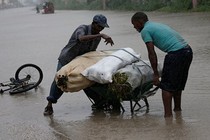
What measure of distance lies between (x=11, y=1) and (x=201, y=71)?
171408 millimetres

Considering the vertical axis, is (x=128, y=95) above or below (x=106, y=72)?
below

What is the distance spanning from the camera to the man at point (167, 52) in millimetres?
6203

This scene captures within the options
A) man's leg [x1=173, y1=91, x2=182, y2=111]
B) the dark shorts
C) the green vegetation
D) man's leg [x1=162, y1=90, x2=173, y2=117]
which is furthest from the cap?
the green vegetation

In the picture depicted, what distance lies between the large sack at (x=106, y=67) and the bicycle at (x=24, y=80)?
3057 millimetres

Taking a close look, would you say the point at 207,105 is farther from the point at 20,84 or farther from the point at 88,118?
the point at 20,84

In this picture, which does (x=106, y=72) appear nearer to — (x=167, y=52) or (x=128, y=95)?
(x=128, y=95)

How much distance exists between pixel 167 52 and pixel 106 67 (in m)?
0.83

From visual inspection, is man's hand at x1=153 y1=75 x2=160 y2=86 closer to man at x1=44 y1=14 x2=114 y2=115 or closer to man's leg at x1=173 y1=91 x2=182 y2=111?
man's leg at x1=173 y1=91 x2=182 y2=111

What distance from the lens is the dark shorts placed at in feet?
20.5

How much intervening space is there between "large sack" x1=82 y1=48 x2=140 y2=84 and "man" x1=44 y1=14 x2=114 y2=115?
0.78 feet

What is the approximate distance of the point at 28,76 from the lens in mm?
9445

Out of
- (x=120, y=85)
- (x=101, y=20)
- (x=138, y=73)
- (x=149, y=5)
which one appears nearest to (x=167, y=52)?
(x=138, y=73)

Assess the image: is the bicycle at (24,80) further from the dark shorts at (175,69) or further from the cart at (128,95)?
the dark shorts at (175,69)

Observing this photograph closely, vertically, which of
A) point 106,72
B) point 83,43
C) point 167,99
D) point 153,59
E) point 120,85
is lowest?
point 167,99
